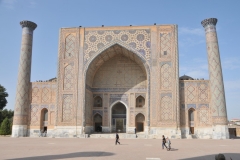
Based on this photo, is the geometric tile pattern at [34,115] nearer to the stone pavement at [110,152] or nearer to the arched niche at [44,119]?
the arched niche at [44,119]

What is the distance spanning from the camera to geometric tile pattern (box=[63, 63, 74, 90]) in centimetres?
1914

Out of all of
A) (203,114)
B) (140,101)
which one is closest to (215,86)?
(203,114)

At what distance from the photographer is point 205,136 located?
1784 cm

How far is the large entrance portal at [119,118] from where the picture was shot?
21125 millimetres

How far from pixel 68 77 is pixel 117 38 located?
4808 millimetres

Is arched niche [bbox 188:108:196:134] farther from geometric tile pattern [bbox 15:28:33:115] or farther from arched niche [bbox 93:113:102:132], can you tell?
geometric tile pattern [bbox 15:28:33:115]

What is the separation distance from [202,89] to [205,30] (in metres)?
4.50

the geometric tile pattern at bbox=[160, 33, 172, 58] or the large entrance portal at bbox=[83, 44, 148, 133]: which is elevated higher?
the geometric tile pattern at bbox=[160, 33, 172, 58]

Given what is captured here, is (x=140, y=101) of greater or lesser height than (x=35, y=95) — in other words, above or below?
below

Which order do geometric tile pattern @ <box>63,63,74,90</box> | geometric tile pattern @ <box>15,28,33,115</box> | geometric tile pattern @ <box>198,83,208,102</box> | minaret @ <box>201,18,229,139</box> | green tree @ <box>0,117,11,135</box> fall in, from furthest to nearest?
green tree @ <box>0,117,11,135</box>
geometric tile pattern @ <box>63,63,74,90</box>
geometric tile pattern @ <box>15,28,33,115</box>
geometric tile pattern @ <box>198,83,208,102</box>
minaret @ <box>201,18,229,139</box>

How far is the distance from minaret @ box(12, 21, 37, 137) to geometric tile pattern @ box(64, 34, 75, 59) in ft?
9.46

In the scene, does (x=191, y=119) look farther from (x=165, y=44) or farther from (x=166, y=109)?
(x=165, y=44)

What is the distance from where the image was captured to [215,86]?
57.9 ft

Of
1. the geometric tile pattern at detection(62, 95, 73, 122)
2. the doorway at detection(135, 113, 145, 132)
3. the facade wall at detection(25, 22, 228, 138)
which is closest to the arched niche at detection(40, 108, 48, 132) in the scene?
the facade wall at detection(25, 22, 228, 138)
